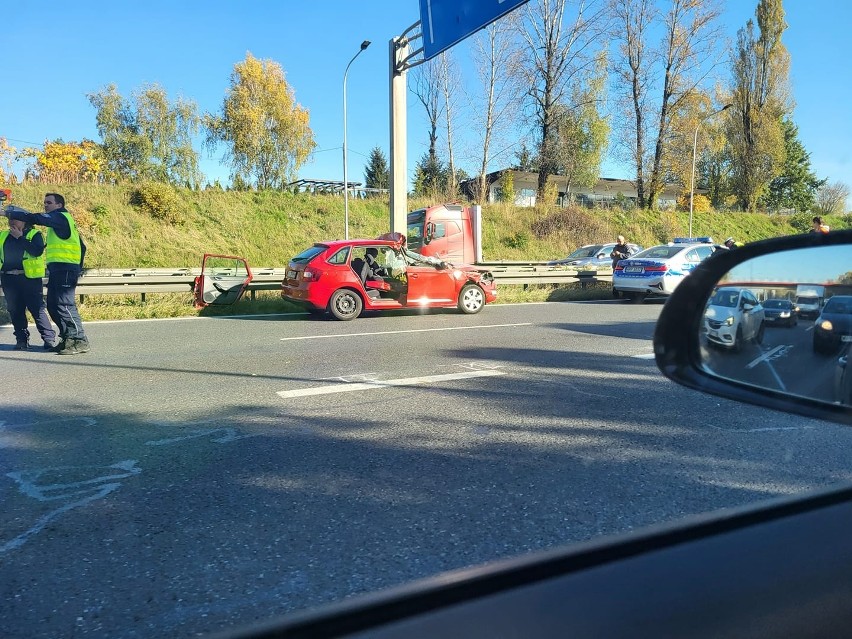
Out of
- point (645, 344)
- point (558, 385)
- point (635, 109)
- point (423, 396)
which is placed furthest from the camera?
point (635, 109)

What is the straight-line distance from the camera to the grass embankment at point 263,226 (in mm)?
24514

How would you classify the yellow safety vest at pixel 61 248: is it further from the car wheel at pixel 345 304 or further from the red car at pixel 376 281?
the car wheel at pixel 345 304

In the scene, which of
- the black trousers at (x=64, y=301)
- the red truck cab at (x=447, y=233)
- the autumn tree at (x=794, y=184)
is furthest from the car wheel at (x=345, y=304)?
the autumn tree at (x=794, y=184)

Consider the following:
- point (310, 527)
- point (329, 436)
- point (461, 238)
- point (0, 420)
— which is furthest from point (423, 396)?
point (461, 238)

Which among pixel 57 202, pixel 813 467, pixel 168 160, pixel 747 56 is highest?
pixel 747 56

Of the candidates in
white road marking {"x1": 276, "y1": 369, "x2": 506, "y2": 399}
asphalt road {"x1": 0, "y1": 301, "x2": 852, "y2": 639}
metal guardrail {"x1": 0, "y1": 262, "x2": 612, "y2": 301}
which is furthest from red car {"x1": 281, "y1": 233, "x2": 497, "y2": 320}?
white road marking {"x1": 276, "y1": 369, "x2": 506, "y2": 399}

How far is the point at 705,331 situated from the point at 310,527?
200 centimetres

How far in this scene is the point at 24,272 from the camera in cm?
800

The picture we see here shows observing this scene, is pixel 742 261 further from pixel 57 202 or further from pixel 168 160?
pixel 168 160

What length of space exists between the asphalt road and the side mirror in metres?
1.19

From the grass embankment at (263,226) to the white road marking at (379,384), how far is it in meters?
9.26

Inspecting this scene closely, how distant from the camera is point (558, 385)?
6.12 meters

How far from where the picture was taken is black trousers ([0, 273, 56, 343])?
7.98 meters

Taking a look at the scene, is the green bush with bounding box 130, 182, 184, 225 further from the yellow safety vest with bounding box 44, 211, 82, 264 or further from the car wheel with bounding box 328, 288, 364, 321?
the yellow safety vest with bounding box 44, 211, 82, 264
